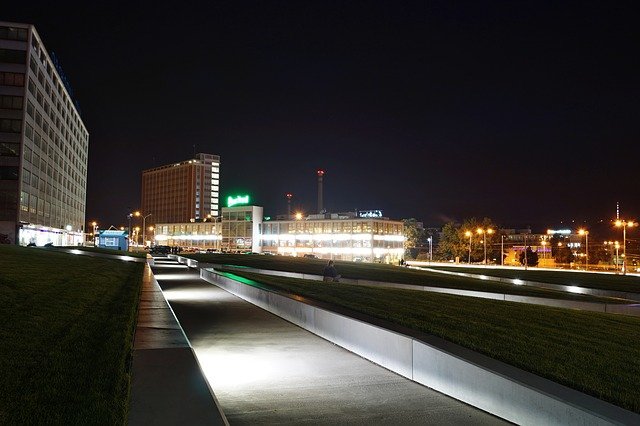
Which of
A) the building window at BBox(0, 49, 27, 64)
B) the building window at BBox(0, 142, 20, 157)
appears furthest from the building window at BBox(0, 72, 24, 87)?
the building window at BBox(0, 142, 20, 157)

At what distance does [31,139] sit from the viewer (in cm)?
7525

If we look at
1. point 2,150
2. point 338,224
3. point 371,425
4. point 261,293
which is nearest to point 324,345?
point 371,425

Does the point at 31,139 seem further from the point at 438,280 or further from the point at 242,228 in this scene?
the point at 242,228

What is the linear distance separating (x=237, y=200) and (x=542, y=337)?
134 metres

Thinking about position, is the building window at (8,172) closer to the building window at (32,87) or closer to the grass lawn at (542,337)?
the building window at (32,87)

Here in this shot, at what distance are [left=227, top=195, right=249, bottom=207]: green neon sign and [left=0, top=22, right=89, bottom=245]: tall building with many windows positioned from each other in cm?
4744

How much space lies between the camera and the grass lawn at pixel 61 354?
5395 mm

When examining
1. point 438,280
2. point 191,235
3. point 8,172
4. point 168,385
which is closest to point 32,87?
point 8,172

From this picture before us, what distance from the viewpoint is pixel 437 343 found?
848cm

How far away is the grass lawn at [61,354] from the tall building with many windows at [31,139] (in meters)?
54.1

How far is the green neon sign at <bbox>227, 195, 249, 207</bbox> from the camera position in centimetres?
14050

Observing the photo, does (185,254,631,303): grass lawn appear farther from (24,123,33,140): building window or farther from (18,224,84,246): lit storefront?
(24,123,33,140): building window

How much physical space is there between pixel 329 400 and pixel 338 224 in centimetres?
11513

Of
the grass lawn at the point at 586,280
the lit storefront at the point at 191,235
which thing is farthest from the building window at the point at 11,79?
the lit storefront at the point at 191,235
